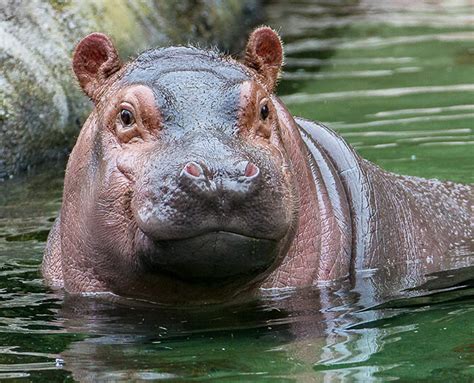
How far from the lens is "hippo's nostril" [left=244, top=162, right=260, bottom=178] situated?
15.6ft

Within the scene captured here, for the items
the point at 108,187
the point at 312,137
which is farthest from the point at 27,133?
the point at 108,187

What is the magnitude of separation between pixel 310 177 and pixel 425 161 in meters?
3.11

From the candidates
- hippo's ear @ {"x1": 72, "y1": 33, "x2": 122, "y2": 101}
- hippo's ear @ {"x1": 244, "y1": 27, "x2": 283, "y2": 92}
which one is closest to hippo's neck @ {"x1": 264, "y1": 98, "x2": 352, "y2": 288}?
hippo's ear @ {"x1": 244, "y1": 27, "x2": 283, "y2": 92}

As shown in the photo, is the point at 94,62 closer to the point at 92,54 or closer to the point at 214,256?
the point at 92,54

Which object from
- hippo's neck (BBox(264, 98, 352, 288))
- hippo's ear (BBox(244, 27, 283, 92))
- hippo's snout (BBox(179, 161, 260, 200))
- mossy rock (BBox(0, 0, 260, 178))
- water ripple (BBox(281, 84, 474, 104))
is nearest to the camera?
hippo's snout (BBox(179, 161, 260, 200))

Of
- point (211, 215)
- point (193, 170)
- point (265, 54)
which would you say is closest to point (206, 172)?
point (193, 170)

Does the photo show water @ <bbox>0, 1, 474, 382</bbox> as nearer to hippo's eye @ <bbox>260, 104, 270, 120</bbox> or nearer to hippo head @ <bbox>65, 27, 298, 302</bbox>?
hippo head @ <bbox>65, 27, 298, 302</bbox>

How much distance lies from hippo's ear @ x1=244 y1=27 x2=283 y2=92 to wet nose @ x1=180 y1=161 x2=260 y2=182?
48.5 inches

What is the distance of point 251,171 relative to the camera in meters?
4.77

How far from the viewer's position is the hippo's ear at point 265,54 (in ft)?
19.6

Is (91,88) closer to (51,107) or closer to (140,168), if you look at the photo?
(140,168)

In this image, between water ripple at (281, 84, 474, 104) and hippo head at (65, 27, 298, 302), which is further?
water ripple at (281, 84, 474, 104)

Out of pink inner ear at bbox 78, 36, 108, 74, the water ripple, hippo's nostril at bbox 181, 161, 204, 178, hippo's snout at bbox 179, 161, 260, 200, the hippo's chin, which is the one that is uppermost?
pink inner ear at bbox 78, 36, 108, 74

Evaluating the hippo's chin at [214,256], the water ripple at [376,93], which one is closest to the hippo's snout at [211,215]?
the hippo's chin at [214,256]
